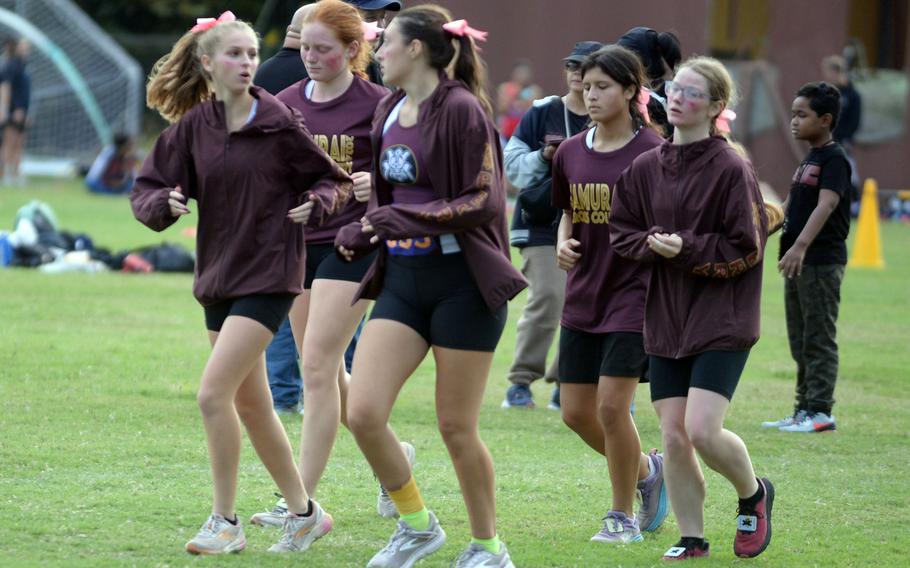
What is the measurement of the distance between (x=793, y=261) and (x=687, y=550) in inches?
129

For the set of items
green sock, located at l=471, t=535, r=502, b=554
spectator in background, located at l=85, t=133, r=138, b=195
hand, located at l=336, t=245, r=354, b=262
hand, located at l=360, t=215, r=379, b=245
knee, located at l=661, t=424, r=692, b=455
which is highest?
hand, located at l=360, t=215, r=379, b=245

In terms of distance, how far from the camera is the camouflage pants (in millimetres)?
8984

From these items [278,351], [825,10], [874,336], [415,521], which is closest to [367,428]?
[415,521]

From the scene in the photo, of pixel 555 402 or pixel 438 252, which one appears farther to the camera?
pixel 555 402

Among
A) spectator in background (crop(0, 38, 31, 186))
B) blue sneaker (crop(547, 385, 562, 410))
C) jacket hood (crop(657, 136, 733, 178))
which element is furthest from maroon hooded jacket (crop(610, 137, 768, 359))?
spectator in background (crop(0, 38, 31, 186))

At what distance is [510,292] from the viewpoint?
5.25m

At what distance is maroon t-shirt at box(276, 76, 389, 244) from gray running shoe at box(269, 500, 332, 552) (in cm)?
133

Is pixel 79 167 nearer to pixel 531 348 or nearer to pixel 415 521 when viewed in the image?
pixel 531 348

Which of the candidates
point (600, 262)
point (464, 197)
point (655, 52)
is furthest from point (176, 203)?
point (655, 52)

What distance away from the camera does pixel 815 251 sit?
8953 millimetres

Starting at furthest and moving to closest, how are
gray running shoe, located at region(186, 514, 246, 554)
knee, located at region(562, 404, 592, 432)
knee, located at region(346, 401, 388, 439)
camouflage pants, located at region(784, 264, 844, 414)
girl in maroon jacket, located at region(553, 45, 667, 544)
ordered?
1. camouflage pants, located at region(784, 264, 844, 414)
2. knee, located at region(562, 404, 592, 432)
3. girl in maroon jacket, located at region(553, 45, 667, 544)
4. gray running shoe, located at region(186, 514, 246, 554)
5. knee, located at region(346, 401, 388, 439)

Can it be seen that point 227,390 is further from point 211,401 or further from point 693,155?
point 693,155

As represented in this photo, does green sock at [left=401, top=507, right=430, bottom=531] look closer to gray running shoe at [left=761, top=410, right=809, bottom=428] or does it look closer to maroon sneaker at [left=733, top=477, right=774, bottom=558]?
maroon sneaker at [left=733, top=477, right=774, bottom=558]

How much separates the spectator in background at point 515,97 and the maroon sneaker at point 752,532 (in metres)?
20.0
